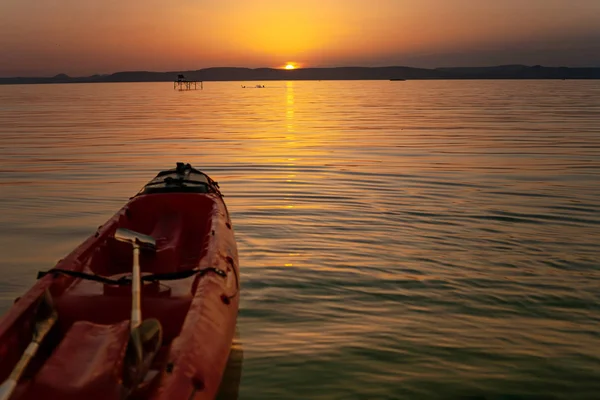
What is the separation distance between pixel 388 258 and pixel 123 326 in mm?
5892

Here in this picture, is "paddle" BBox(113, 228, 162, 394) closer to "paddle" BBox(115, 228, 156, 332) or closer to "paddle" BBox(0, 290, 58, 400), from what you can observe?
"paddle" BBox(115, 228, 156, 332)

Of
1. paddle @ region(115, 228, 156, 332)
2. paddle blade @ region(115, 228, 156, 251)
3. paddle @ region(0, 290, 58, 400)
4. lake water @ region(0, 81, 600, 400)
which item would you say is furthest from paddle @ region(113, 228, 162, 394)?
paddle blade @ region(115, 228, 156, 251)

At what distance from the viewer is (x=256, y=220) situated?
42.8 ft

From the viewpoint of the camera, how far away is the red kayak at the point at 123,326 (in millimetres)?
4219

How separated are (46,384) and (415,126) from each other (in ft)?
115

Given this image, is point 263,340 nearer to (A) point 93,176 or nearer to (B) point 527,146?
(A) point 93,176

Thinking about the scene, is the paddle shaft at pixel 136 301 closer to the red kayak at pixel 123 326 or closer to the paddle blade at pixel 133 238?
the red kayak at pixel 123 326

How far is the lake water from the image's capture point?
6.31 meters

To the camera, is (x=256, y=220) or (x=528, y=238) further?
(x=256, y=220)

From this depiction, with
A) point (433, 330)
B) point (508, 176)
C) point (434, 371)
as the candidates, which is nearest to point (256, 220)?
point (433, 330)

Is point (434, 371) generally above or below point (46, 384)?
below

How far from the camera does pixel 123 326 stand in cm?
491

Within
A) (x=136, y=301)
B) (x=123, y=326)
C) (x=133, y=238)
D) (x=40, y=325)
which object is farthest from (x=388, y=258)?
(x=40, y=325)

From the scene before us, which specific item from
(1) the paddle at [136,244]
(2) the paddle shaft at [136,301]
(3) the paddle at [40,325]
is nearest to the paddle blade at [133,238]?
(1) the paddle at [136,244]
